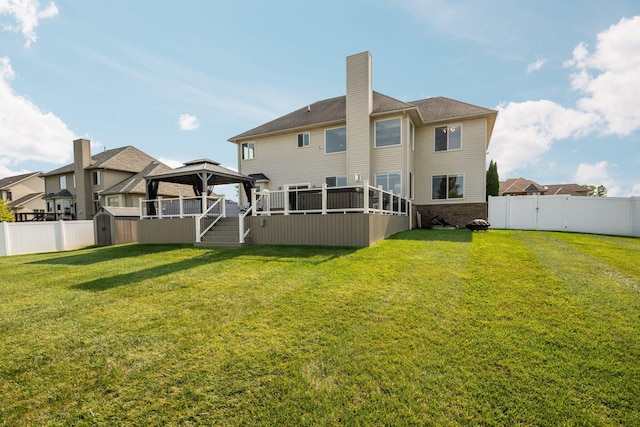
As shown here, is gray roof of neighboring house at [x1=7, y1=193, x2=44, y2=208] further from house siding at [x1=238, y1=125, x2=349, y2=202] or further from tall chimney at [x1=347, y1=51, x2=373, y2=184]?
tall chimney at [x1=347, y1=51, x2=373, y2=184]

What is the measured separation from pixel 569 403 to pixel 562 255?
613cm

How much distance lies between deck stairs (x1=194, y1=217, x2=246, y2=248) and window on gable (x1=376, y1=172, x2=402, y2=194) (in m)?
7.30

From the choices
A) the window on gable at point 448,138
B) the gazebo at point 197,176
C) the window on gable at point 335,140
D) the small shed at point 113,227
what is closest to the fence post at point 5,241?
the small shed at point 113,227

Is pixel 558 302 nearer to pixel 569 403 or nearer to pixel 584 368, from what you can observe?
pixel 584 368

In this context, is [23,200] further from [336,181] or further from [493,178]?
[493,178]

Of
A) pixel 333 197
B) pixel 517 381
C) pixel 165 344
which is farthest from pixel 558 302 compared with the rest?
pixel 333 197

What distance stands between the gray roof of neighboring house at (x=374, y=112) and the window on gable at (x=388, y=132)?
70 centimetres

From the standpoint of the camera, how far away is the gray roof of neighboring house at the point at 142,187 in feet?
79.6

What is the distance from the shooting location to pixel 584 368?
2502 millimetres

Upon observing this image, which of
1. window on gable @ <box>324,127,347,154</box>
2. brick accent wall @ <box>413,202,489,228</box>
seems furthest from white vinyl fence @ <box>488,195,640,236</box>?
window on gable @ <box>324,127,347,154</box>

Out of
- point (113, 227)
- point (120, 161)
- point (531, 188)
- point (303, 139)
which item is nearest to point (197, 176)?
point (113, 227)

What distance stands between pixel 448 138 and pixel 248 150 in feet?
38.4

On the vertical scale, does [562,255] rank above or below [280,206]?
below

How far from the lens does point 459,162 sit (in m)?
14.4
